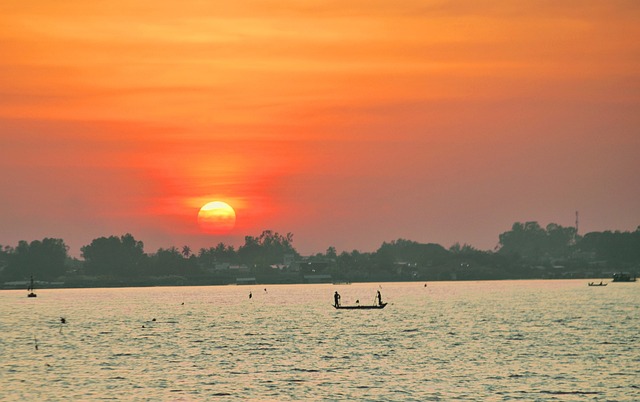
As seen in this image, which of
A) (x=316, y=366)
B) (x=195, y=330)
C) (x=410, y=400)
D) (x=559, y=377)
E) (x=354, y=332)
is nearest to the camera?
(x=410, y=400)

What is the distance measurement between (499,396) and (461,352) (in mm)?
35928

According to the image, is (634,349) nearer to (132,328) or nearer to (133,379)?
(133,379)

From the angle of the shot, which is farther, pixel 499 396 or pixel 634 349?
pixel 634 349

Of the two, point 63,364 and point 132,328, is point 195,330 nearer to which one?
point 132,328

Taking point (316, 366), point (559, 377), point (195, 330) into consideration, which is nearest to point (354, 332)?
point (195, 330)

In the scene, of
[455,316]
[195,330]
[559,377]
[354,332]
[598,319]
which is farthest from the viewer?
[455,316]

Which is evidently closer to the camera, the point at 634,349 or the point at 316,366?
the point at 316,366

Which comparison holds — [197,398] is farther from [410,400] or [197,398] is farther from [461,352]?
[461,352]

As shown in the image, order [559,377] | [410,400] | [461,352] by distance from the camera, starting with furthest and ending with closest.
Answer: [461,352], [559,377], [410,400]

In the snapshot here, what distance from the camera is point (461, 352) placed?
11150cm

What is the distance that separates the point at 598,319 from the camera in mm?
177125

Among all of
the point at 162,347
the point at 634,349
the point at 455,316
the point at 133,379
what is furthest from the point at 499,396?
the point at 455,316

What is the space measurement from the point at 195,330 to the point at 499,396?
87.6m

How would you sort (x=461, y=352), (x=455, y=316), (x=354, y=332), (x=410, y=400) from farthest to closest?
(x=455, y=316), (x=354, y=332), (x=461, y=352), (x=410, y=400)
